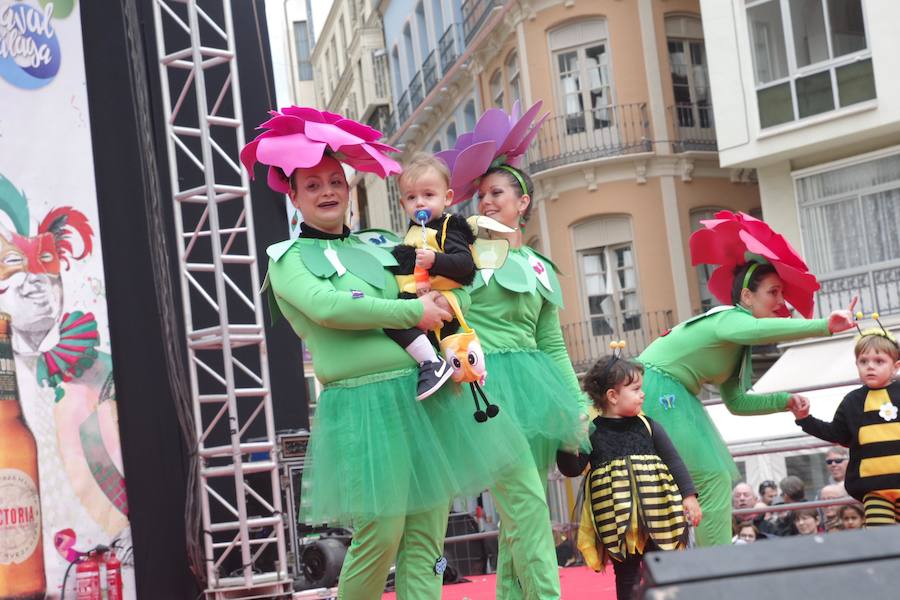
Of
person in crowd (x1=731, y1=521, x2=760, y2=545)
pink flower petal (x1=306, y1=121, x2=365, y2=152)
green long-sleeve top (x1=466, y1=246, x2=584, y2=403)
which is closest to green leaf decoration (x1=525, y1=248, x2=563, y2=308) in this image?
green long-sleeve top (x1=466, y1=246, x2=584, y2=403)

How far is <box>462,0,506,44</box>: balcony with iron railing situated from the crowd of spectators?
53.7 ft

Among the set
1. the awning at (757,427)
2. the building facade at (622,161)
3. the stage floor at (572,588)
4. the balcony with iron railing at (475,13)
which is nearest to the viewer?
the stage floor at (572,588)

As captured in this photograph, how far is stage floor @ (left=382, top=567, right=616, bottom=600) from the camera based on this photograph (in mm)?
6762

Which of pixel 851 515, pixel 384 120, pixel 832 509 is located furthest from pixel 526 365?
pixel 384 120

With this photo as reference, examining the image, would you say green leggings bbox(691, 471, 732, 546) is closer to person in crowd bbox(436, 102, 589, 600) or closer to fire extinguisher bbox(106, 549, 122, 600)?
person in crowd bbox(436, 102, 589, 600)

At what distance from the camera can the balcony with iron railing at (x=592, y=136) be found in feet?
75.7

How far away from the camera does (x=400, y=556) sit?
4.10 m

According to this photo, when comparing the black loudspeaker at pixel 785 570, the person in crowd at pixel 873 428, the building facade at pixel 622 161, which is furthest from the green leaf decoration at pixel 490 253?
the building facade at pixel 622 161

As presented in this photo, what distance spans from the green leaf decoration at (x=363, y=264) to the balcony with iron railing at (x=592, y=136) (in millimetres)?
19239

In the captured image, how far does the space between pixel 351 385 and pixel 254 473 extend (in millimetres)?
5942

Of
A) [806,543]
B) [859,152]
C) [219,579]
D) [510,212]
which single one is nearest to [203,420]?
[219,579]

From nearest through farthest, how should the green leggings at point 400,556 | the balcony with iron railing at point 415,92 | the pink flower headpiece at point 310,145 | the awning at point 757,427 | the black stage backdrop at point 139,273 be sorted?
1. the green leggings at point 400,556
2. the pink flower headpiece at point 310,145
3. the black stage backdrop at point 139,273
4. the awning at point 757,427
5. the balcony with iron railing at point 415,92

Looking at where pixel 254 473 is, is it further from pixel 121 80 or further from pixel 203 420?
pixel 121 80

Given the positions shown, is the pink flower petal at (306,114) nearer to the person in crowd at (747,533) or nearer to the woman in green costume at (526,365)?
the woman in green costume at (526,365)
